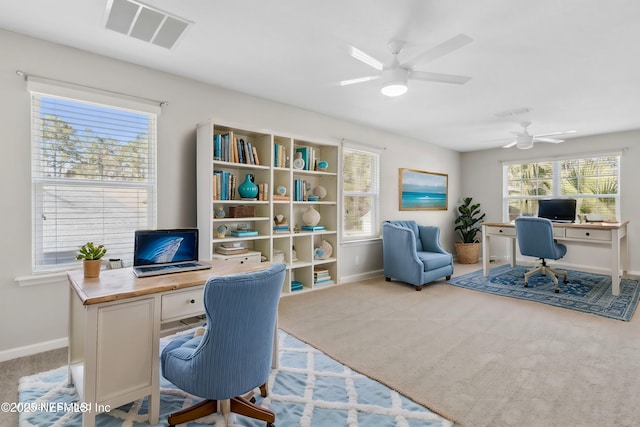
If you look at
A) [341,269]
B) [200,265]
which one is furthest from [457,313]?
[200,265]

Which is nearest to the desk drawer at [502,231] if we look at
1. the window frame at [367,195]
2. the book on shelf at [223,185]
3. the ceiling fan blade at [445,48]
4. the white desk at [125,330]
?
the window frame at [367,195]

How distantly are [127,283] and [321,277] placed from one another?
2.83 metres

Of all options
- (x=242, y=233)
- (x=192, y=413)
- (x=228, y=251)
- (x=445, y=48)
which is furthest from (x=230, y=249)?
(x=445, y=48)

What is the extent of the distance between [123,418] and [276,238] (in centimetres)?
241

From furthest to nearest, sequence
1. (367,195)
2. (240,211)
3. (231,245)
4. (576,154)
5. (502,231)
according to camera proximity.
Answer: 1. (576,154)
2. (367,195)
3. (502,231)
4. (240,211)
5. (231,245)

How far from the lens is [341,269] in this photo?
464 centimetres

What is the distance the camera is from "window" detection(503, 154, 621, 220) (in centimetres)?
532

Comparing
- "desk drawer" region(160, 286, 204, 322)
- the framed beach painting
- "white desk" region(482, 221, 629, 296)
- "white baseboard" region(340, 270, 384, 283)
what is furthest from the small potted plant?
"white desk" region(482, 221, 629, 296)

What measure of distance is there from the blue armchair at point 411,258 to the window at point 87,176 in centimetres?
307

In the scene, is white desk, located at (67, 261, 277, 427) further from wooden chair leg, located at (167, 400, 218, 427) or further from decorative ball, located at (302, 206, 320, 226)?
decorative ball, located at (302, 206, 320, 226)

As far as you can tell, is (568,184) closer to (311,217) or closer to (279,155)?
(311,217)

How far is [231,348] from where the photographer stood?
1453 mm

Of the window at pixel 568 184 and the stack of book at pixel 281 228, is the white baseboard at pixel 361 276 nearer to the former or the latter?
the stack of book at pixel 281 228

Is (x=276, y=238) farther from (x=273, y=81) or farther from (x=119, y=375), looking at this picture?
(x=119, y=375)
